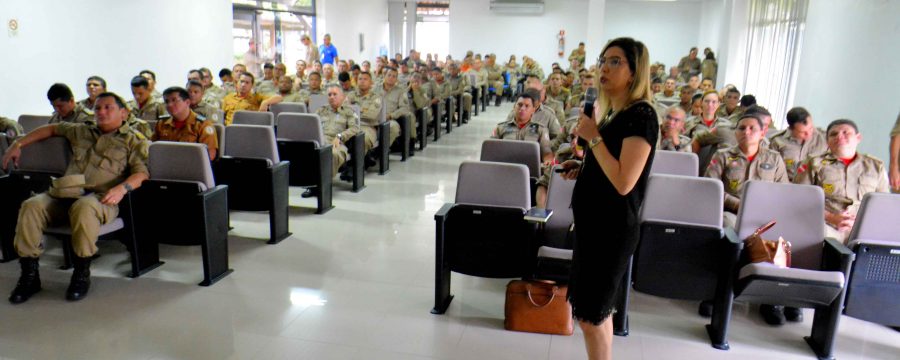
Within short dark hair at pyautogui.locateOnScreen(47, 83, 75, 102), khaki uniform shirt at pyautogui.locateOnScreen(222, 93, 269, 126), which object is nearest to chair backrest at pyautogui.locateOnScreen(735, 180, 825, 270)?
short dark hair at pyautogui.locateOnScreen(47, 83, 75, 102)

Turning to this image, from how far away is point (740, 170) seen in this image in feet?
12.8

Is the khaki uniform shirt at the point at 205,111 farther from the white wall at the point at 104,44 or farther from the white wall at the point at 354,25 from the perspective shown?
the white wall at the point at 354,25

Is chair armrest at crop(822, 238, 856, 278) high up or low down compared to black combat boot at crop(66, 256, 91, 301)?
up

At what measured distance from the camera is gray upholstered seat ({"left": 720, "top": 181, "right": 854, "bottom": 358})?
2.78 metres

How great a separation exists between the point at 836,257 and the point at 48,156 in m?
4.68

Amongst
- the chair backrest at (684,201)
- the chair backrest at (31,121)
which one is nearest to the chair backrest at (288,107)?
the chair backrest at (31,121)

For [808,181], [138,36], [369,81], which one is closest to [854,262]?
[808,181]

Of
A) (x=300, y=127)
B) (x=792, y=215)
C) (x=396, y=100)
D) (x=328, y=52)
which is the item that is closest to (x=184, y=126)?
(x=300, y=127)

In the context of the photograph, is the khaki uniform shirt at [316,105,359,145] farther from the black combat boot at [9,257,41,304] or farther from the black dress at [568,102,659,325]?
the black dress at [568,102,659,325]

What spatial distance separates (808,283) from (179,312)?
3.21 metres

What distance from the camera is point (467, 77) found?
12.6 m

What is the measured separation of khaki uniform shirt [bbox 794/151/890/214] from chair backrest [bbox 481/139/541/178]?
1.75 meters

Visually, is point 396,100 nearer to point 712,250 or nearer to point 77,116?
point 77,116

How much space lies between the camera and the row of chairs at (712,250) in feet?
9.47
